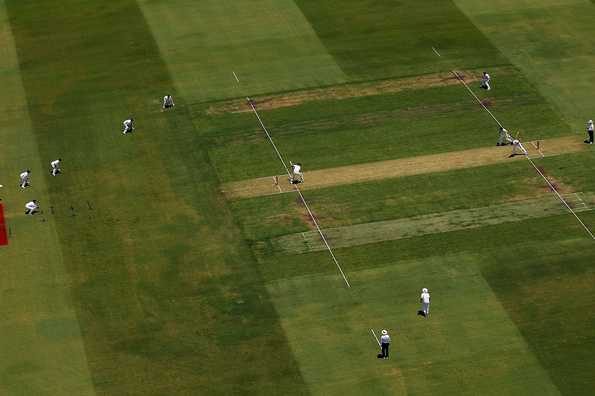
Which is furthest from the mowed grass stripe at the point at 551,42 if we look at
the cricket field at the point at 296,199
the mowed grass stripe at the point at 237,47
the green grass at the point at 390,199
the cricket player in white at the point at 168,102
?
the cricket player in white at the point at 168,102

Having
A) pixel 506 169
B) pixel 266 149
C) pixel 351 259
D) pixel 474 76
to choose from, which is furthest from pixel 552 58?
pixel 351 259

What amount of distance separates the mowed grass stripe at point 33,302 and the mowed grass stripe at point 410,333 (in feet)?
44.3

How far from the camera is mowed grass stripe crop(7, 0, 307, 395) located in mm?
75812

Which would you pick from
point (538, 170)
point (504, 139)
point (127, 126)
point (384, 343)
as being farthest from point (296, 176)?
point (384, 343)

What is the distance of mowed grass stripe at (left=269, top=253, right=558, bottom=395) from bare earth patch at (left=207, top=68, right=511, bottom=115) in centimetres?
2539

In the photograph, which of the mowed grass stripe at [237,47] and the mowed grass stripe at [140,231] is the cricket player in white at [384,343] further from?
the mowed grass stripe at [237,47]

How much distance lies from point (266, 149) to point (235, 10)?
91.0 ft

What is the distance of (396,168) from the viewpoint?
3745 inches

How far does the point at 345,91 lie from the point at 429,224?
2183cm

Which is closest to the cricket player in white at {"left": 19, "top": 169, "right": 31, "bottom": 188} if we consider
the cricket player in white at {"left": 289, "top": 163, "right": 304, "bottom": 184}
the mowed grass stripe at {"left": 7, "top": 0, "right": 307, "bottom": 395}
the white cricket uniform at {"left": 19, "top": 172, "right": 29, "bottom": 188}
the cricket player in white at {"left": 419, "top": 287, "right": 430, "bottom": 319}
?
the white cricket uniform at {"left": 19, "top": 172, "right": 29, "bottom": 188}

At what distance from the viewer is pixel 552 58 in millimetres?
111312

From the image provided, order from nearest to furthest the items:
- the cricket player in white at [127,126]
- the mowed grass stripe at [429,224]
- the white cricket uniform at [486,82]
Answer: the mowed grass stripe at [429,224], the cricket player in white at [127,126], the white cricket uniform at [486,82]

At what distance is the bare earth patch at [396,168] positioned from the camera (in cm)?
9294

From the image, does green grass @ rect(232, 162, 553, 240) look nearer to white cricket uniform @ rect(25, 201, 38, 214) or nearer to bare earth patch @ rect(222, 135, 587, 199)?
bare earth patch @ rect(222, 135, 587, 199)
